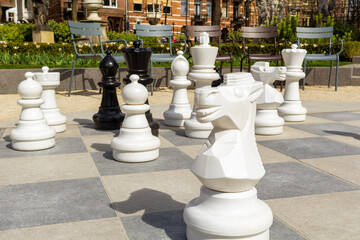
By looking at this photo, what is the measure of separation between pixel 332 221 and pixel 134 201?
2.80ft

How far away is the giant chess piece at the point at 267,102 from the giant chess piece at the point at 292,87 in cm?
63

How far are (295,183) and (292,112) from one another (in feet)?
6.23

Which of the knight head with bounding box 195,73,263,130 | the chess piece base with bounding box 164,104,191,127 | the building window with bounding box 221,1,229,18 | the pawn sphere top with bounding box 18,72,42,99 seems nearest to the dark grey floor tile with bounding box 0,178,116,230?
the knight head with bounding box 195,73,263,130

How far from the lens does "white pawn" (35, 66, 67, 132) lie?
3.21m

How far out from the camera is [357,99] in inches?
224

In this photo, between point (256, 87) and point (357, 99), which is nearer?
point (256, 87)

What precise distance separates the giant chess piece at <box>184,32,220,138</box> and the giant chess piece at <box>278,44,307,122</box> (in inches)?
38.2

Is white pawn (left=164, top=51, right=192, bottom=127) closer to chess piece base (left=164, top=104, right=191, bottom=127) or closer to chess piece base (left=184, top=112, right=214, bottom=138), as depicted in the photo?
chess piece base (left=164, top=104, right=191, bottom=127)

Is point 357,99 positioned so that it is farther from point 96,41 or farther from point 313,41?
Result: point 96,41

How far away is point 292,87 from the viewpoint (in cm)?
381

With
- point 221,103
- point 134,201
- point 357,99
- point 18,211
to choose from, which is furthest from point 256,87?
point 357,99

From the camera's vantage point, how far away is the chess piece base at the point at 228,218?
137 centimetres

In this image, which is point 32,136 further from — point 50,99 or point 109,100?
point 109,100

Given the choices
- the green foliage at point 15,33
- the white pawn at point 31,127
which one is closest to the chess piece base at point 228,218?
the white pawn at point 31,127
